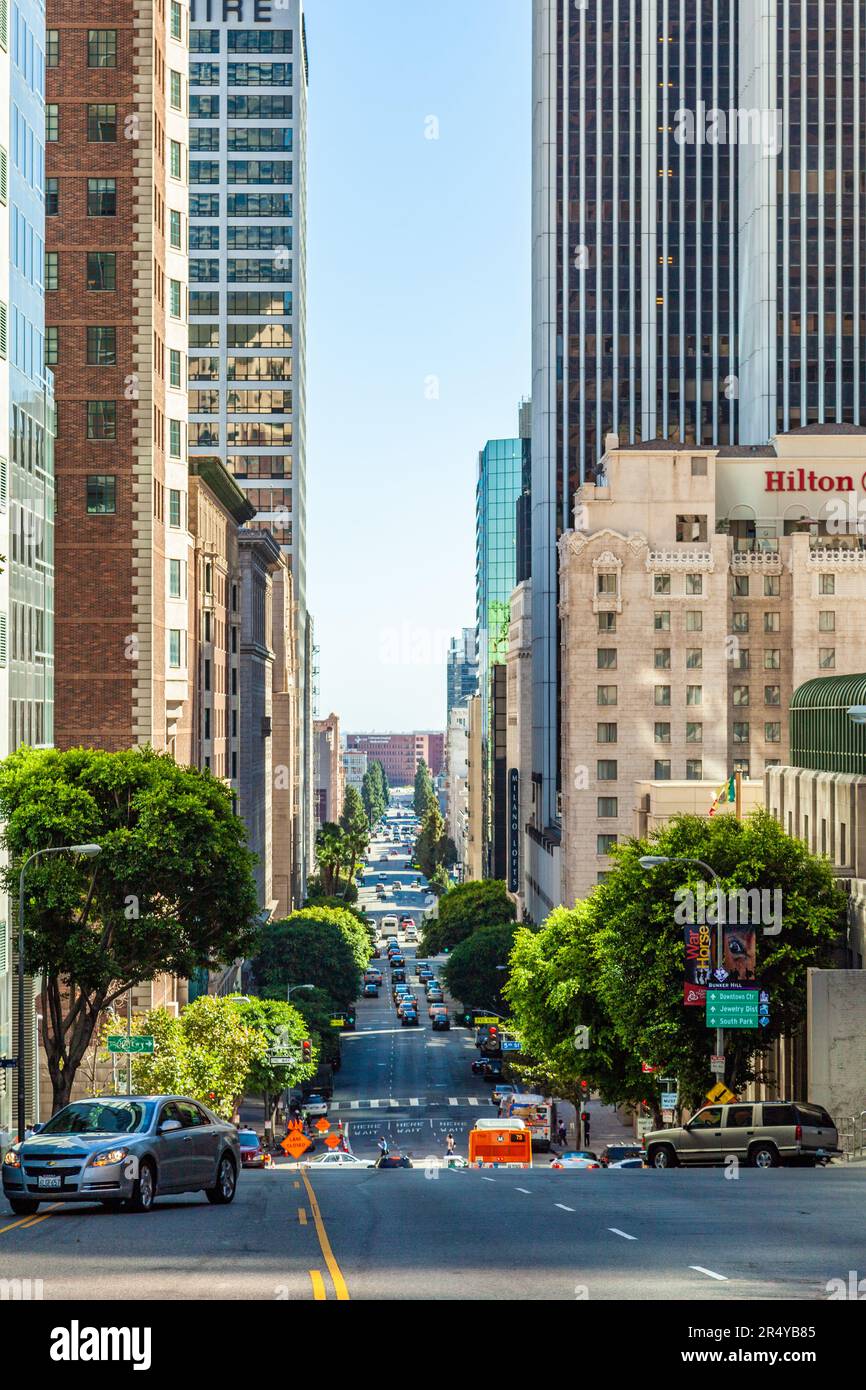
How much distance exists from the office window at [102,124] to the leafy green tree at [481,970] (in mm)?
71489

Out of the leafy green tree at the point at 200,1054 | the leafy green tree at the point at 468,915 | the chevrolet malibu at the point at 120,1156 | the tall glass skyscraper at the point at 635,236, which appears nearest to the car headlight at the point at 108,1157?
the chevrolet malibu at the point at 120,1156

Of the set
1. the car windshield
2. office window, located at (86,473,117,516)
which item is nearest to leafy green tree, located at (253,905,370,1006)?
office window, located at (86,473,117,516)

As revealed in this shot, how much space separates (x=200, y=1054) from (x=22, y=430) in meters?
21.2

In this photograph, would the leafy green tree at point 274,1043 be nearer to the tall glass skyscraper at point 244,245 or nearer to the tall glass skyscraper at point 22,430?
the tall glass skyscraper at point 22,430

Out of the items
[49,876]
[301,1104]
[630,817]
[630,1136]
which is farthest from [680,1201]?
[630,817]

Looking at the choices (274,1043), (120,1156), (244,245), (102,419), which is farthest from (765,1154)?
(244,245)

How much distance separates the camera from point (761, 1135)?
128ft

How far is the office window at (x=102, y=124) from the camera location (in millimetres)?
71312

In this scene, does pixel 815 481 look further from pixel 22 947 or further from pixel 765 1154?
pixel 22 947

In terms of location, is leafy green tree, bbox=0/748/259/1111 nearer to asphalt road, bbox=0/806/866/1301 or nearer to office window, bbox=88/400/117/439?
asphalt road, bbox=0/806/866/1301

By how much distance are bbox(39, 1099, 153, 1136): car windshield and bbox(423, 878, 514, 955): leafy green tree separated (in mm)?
126586

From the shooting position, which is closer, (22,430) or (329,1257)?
(329,1257)

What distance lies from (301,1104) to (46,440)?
172 ft
